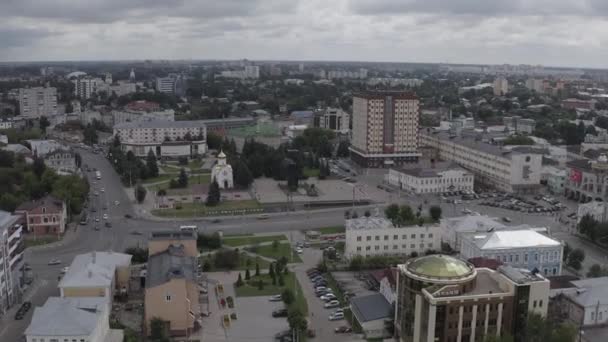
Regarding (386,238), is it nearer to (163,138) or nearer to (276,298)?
(276,298)

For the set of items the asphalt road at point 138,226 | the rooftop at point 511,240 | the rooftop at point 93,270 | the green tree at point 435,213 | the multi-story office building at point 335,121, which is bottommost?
the asphalt road at point 138,226

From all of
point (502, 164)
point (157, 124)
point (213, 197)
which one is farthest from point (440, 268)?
point (157, 124)

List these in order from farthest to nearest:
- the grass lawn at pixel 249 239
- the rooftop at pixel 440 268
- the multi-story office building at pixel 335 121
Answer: the multi-story office building at pixel 335 121, the grass lawn at pixel 249 239, the rooftop at pixel 440 268

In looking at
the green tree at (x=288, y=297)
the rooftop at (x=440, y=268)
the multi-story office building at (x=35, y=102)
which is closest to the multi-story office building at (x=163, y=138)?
the multi-story office building at (x=35, y=102)

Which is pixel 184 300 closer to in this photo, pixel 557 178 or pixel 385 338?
pixel 385 338

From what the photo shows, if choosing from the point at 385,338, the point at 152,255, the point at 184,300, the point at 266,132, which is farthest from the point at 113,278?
the point at 266,132

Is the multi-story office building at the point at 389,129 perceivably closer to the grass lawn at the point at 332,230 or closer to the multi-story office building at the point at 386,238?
the grass lawn at the point at 332,230

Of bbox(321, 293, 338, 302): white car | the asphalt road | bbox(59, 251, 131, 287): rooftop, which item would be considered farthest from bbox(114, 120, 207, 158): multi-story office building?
bbox(321, 293, 338, 302): white car
